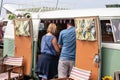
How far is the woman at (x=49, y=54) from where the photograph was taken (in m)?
9.00

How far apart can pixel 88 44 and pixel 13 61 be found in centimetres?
343

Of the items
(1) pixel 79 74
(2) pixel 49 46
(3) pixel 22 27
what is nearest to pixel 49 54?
(2) pixel 49 46

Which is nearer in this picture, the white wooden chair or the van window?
the van window

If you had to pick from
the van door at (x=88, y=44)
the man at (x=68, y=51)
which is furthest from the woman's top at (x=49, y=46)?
the van door at (x=88, y=44)

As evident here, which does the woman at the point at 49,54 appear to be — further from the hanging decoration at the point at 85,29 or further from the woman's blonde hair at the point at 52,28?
the hanging decoration at the point at 85,29

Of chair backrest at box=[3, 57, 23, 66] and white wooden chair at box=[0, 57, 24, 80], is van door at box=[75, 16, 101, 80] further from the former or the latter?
chair backrest at box=[3, 57, 23, 66]

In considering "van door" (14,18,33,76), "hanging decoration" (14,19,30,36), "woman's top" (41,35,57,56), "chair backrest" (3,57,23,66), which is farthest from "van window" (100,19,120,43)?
"chair backrest" (3,57,23,66)

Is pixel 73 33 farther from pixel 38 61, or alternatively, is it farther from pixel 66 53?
pixel 38 61

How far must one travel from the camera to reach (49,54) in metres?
9.04

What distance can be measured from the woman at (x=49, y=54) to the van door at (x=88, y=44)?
0.93 meters

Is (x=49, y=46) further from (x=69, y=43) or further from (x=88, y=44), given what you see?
(x=88, y=44)

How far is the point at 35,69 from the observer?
9.85 m

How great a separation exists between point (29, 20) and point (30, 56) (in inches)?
39.9

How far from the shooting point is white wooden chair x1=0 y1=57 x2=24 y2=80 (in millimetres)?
10117
